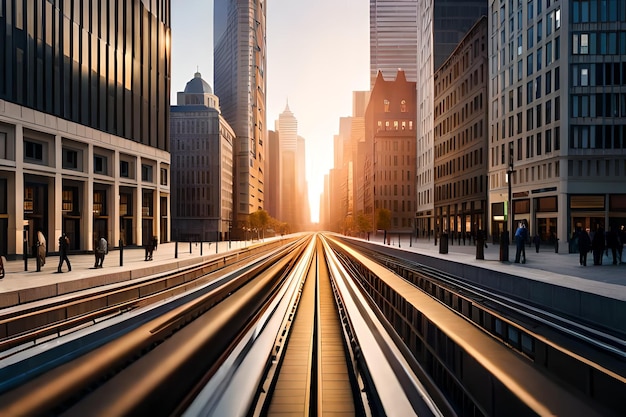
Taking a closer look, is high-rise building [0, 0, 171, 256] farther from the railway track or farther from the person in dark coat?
the person in dark coat

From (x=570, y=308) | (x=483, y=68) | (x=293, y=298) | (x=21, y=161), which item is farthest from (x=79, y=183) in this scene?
(x=483, y=68)

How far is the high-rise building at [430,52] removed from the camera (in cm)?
8225

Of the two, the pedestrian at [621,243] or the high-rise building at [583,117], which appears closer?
the pedestrian at [621,243]

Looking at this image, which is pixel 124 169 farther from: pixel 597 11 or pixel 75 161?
pixel 597 11

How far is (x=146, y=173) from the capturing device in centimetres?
5184

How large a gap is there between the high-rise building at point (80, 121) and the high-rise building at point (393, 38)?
154387mm

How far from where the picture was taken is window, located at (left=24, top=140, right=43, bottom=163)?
3328cm

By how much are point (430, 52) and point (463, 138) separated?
26.9 metres

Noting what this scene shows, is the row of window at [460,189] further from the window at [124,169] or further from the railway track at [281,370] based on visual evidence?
the railway track at [281,370]

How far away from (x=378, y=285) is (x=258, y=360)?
11248mm

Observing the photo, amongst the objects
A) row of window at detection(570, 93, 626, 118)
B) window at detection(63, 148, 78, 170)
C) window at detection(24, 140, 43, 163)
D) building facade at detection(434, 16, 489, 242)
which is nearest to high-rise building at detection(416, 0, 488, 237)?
building facade at detection(434, 16, 489, 242)

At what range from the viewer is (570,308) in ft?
36.1

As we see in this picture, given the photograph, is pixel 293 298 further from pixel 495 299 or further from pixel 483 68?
pixel 483 68

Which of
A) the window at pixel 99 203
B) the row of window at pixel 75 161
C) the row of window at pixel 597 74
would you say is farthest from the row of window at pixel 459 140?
the window at pixel 99 203
